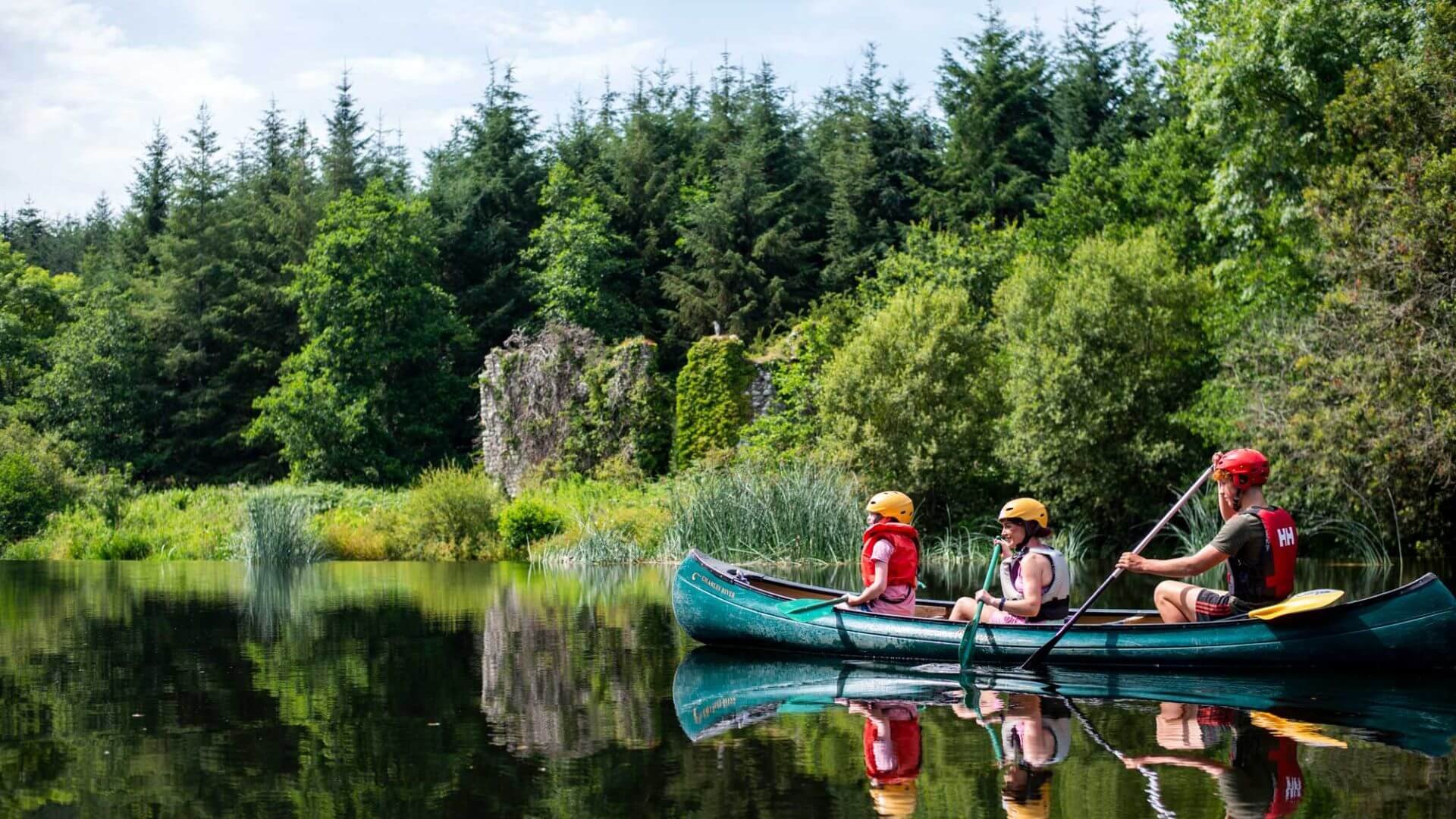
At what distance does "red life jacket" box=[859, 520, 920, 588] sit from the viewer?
35.6 ft

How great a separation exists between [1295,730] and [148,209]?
53.1m

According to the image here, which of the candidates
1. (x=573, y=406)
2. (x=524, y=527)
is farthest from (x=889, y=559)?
(x=573, y=406)

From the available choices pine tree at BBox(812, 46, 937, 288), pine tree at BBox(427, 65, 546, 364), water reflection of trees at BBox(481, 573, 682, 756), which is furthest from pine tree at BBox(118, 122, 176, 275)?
water reflection of trees at BBox(481, 573, 682, 756)

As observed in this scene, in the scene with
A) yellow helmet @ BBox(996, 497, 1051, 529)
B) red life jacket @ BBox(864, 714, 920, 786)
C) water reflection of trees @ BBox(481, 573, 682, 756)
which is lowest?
red life jacket @ BBox(864, 714, 920, 786)

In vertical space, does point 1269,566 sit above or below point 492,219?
below

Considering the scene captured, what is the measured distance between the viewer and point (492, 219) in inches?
1815

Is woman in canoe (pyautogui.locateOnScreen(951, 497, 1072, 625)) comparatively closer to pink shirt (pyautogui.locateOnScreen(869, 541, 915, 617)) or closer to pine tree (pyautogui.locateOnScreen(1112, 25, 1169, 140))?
pink shirt (pyautogui.locateOnScreen(869, 541, 915, 617))

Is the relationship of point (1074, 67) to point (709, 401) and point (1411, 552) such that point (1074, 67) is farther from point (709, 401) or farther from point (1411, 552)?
point (1411, 552)

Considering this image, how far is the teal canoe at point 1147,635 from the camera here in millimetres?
9492

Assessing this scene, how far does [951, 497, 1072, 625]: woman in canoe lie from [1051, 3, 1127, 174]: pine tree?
29.9m

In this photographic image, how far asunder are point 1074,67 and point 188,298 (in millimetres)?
28965

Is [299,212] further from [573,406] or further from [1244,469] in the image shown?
[1244,469]

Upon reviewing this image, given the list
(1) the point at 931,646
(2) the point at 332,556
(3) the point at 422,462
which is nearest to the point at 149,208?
(3) the point at 422,462

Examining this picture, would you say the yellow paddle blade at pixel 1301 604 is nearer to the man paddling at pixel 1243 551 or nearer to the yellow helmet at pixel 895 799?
the man paddling at pixel 1243 551
